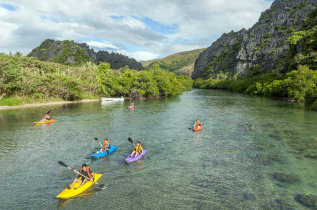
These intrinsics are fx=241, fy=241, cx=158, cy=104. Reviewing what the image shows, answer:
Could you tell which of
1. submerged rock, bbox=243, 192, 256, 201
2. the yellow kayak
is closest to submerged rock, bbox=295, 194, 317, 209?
submerged rock, bbox=243, 192, 256, 201

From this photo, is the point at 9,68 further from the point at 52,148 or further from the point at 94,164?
the point at 94,164

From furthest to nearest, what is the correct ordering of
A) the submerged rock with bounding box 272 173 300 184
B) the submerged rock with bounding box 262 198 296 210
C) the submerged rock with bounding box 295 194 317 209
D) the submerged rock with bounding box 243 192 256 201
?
the submerged rock with bounding box 272 173 300 184
the submerged rock with bounding box 243 192 256 201
the submerged rock with bounding box 295 194 317 209
the submerged rock with bounding box 262 198 296 210

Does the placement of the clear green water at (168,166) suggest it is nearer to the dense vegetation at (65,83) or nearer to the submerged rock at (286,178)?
the submerged rock at (286,178)

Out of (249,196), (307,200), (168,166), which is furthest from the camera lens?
(168,166)

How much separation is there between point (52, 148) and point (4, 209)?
14.7 meters

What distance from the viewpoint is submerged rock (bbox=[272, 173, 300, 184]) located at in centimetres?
2086

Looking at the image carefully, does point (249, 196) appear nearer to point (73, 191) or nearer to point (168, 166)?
point (168, 166)

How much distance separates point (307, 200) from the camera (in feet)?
58.1

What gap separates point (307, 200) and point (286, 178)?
3.84m

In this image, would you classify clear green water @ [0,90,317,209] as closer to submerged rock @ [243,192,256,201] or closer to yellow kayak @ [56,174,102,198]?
submerged rock @ [243,192,256,201]

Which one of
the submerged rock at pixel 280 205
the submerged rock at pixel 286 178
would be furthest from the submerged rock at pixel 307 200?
the submerged rock at pixel 286 178

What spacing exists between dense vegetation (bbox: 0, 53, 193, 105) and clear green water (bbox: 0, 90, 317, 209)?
32.5 meters

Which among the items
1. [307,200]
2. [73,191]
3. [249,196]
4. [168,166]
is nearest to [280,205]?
[249,196]

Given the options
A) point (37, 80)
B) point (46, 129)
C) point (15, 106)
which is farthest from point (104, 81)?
point (46, 129)
